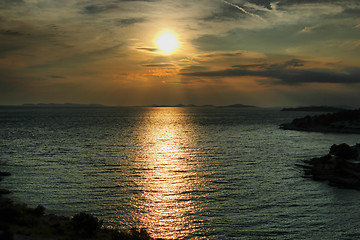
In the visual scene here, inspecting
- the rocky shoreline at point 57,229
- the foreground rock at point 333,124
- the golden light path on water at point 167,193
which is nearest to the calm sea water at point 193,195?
the golden light path on water at point 167,193

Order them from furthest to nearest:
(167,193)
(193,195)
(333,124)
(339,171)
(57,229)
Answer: (333,124)
(339,171)
(167,193)
(193,195)
(57,229)

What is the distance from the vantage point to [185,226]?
98.5 ft

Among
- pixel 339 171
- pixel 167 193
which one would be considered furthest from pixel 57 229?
pixel 339 171

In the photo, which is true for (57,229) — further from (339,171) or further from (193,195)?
(339,171)

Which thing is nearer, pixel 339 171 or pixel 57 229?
pixel 57 229

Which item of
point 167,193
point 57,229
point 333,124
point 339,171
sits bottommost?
point 167,193

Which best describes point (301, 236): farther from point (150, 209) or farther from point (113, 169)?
point (113, 169)

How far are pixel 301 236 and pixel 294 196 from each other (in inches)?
510

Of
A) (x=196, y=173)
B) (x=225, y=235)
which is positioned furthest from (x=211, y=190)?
(x=225, y=235)

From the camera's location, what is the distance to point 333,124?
162125 mm

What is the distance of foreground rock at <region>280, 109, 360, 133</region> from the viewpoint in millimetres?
152125

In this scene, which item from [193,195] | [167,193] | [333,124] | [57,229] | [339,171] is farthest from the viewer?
[333,124]

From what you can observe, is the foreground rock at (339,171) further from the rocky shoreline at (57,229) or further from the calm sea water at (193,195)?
the rocky shoreline at (57,229)

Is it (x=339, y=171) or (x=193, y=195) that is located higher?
(x=339, y=171)
